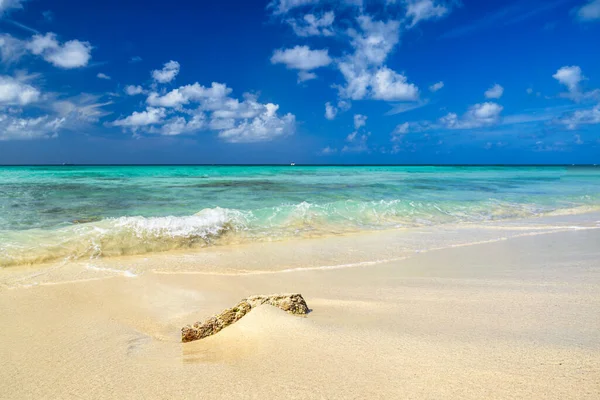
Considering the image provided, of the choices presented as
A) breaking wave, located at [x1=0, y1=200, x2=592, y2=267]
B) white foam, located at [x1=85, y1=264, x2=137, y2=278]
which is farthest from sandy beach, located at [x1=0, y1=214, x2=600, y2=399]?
breaking wave, located at [x1=0, y1=200, x2=592, y2=267]

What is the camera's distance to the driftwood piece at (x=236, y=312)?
8.95 feet

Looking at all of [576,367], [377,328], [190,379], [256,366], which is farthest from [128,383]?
[576,367]

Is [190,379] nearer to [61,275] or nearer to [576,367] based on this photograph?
[576,367]

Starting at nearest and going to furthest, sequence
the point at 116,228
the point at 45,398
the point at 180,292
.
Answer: the point at 45,398 → the point at 180,292 → the point at 116,228

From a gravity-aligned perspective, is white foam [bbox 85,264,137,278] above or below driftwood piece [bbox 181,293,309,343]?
below

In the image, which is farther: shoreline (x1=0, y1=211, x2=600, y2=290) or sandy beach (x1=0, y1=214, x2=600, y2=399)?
shoreline (x1=0, y1=211, x2=600, y2=290)

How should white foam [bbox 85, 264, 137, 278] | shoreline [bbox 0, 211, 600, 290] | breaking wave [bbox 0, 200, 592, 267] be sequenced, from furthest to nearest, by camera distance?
breaking wave [bbox 0, 200, 592, 267] → shoreline [bbox 0, 211, 600, 290] → white foam [bbox 85, 264, 137, 278]

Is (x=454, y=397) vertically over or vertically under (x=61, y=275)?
over

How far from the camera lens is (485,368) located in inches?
82.9

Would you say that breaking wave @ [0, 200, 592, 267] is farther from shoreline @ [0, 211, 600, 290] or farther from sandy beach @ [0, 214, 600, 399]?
sandy beach @ [0, 214, 600, 399]

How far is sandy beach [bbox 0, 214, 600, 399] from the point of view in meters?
2.03

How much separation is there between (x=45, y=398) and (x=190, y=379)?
77 centimetres

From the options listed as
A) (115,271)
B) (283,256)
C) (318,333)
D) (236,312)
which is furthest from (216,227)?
(318,333)

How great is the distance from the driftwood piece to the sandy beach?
0.10 m
